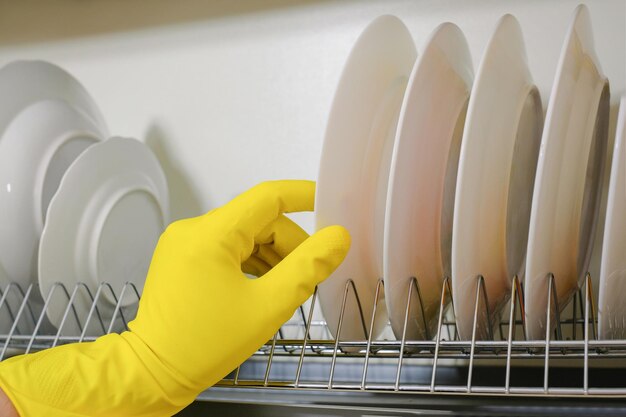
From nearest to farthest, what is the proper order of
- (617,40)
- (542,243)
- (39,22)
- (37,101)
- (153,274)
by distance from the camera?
(542,243) < (153,274) < (617,40) < (37,101) < (39,22)

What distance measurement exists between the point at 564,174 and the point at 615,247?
0.29 ft

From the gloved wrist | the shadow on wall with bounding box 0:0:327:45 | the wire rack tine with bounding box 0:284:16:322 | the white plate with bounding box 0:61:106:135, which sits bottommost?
the gloved wrist

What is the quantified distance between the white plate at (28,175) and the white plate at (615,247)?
2.50 feet

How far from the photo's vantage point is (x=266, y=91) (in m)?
1.24

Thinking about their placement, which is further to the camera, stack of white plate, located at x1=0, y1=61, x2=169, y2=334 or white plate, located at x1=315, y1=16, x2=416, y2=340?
stack of white plate, located at x1=0, y1=61, x2=169, y2=334

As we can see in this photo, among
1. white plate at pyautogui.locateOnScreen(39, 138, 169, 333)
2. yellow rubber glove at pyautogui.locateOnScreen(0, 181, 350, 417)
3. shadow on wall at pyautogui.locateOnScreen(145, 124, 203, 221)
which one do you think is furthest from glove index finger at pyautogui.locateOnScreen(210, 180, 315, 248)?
shadow on wall at pyautogui.locateOnScreen(145, 124, 203, 221)

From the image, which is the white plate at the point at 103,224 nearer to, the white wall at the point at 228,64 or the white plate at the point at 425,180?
the white wall at the point at 228,64

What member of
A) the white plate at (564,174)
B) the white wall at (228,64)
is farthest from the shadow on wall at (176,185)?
the white plate at (564,174)

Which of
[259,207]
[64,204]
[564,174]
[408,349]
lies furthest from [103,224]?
[564,174]

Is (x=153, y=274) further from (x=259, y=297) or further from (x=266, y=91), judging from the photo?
(x=266, y=91)

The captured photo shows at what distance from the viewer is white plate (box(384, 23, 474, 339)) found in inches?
31.4

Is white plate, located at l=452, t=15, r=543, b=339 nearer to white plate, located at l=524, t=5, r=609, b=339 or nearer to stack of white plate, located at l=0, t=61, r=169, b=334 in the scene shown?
white plate, located at l=524, t=5, r=609, b=339

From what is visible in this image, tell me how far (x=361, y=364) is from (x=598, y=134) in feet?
1.50

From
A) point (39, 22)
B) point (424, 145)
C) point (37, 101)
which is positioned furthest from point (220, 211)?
point (39, 22)
